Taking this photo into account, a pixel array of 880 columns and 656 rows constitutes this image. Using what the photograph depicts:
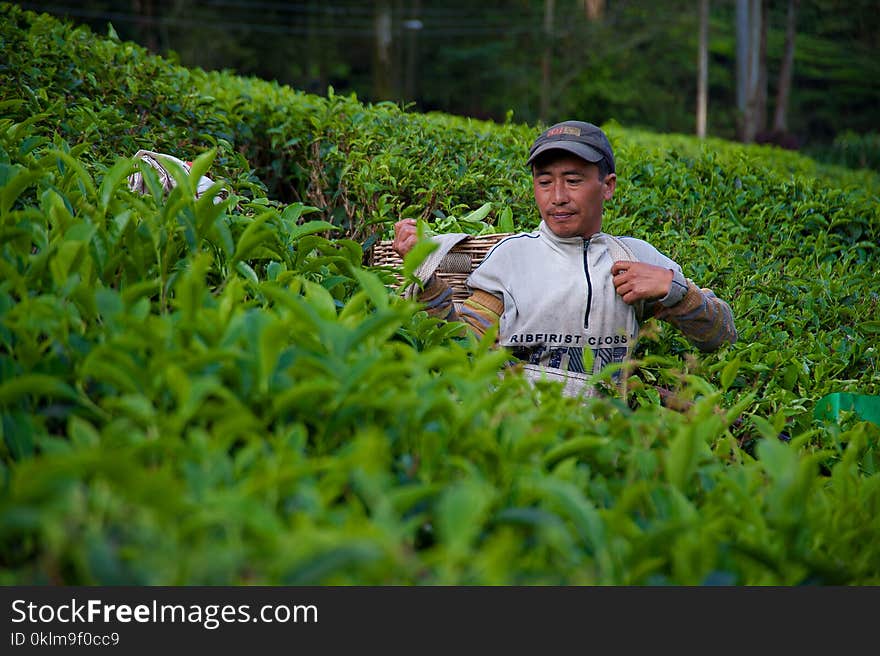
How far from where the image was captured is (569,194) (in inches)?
121

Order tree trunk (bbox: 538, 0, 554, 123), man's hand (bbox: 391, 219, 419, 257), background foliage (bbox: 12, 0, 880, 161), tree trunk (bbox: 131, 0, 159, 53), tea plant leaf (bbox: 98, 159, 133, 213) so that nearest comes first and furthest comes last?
tea plant leaf (bbox: 98, 159, 133, 213), man's hand (bbox: 391, 219, 419, 257), tree trunk (bbox: 131, 0, 159, 53), background foliage (bbox: 12, 0, 880, 161), tree trunk (bbox: 538, 0, 554, 123)

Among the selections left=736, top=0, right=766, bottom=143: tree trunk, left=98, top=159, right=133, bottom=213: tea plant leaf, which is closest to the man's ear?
left=98, top=159, right=133, bottom=213: tea plant leaf

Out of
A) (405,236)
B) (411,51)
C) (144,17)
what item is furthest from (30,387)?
(411,51)

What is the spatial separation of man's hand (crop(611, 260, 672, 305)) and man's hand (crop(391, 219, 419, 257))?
65 cm

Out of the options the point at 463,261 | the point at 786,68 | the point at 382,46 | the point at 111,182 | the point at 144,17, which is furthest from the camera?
the point at 786,68

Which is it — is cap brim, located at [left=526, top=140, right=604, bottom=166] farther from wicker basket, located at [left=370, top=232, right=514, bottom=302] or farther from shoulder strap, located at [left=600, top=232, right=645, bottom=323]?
wicker basket, located at [left=370, top=232, right=514, bottom=302]

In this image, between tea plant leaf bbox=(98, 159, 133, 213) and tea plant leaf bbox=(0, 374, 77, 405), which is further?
tea plant leaf bbox=(98, 159, 133, 213)

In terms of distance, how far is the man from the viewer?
2982mm

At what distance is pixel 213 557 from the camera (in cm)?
103

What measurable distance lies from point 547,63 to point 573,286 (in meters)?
29.3

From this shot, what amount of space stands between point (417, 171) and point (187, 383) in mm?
3189

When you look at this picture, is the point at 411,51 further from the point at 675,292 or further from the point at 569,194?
the point at 675,292

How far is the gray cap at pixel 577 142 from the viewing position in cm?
299

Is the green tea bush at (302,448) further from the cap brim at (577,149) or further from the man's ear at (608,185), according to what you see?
the man's ear at (608,185)
